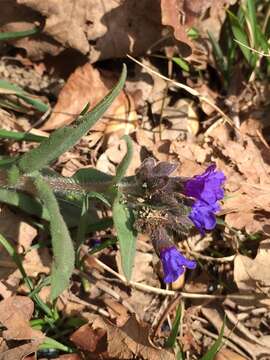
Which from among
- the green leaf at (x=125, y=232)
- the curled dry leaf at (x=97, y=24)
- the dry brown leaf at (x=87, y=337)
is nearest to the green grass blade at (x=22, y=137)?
the green leaf at (x=125, y=232)

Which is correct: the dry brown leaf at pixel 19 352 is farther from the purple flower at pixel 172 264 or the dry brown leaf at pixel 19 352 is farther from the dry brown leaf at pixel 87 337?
the purple flower at pixel 172 264

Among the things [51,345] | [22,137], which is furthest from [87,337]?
[22,137]

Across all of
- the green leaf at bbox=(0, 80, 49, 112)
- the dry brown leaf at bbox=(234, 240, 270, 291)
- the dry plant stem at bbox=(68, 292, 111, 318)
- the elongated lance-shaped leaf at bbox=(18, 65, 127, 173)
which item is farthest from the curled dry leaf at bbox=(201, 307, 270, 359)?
the green leaf at bbox=(0, 80, 49, 112)

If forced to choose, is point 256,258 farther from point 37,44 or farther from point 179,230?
point 37,44

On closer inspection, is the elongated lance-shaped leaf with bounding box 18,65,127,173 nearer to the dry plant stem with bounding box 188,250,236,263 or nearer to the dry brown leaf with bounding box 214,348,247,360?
the dry plant stem with bounding box 188,250,236,263

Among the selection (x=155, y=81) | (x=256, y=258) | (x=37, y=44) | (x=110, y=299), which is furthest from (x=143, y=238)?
(x=37, y=44)
